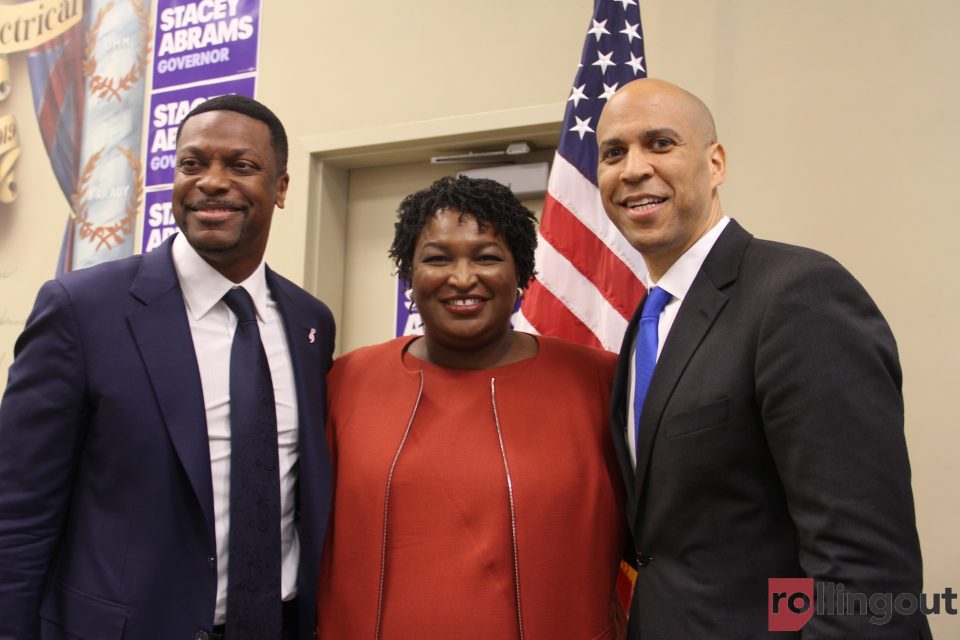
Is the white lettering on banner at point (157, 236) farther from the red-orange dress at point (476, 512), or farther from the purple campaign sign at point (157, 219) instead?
the red-orange dress at point (476, 512)

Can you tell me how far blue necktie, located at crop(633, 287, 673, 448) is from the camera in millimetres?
1510

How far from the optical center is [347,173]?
3436mm

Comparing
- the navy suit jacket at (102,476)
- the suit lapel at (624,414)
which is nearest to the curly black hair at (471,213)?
the suit lapel at (624,414)

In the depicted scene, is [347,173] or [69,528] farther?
[347,173]

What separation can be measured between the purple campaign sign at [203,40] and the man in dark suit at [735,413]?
8.13 ft

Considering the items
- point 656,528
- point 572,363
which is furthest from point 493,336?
point 656,528

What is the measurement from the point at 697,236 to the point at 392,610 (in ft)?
3.27

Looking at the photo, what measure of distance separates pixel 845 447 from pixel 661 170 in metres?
0.67

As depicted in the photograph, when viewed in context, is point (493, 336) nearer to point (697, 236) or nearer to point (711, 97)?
point (697, 236)

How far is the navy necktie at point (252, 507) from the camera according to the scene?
4.89 feet

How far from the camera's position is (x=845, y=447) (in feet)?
3.71

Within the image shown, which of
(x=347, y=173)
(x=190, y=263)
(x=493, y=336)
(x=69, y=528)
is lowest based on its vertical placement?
(x=69, y=528)

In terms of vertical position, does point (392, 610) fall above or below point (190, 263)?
below

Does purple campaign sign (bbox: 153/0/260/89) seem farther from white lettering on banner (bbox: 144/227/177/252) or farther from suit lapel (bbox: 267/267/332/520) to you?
suit lapel (bbox: 267/267/332/520)
